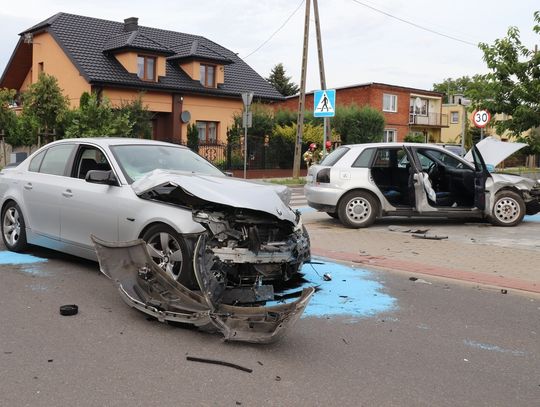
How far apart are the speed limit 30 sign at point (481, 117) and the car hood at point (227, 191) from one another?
1187 centimetres

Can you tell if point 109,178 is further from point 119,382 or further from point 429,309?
point 429,309

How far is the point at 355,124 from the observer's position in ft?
110

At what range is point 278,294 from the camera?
5.90 metres

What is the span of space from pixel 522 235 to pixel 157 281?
7514 mm

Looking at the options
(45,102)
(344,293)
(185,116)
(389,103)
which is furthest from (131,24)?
(344,293)

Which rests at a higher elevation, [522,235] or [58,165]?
[58,165]

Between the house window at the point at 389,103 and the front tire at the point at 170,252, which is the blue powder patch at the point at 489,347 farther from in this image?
the house window at the point at 389,103

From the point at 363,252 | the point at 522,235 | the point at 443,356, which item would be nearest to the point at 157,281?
the point at 443,356

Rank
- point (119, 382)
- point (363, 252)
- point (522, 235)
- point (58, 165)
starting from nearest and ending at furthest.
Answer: point (119, 382)
point (58, 165)
point (363, 252)
point (522, 235)

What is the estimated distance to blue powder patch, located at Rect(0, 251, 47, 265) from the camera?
7.31m

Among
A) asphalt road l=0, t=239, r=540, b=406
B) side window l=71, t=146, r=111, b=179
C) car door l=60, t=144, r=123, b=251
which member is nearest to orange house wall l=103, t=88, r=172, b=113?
side window l=71, t=146, r=111, b=179

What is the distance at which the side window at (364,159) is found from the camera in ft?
36.0

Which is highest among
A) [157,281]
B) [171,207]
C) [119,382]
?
[171,207]

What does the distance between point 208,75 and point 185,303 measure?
98.3 feet
